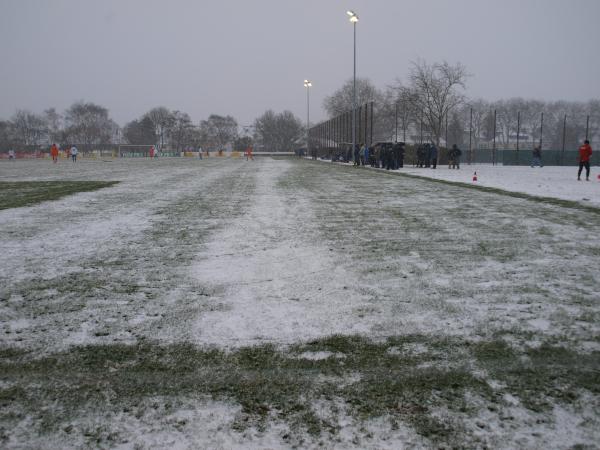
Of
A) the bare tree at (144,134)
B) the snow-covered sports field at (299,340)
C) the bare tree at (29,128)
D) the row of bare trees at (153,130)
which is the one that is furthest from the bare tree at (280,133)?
the snow-covered sports field at (299,340)

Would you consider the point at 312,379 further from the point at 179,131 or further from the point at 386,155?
the point at 179,131

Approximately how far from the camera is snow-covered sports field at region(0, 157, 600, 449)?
7.57 feet

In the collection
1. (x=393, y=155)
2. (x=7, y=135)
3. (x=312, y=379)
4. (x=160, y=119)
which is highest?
(x=160, y=119)

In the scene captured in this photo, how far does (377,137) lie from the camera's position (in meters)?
110

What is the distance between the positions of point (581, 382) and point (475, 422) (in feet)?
2.78

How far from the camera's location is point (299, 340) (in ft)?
11.0

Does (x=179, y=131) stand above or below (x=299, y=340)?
above

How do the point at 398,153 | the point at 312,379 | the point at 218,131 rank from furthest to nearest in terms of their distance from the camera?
the point at 218,131, the point at 398,153, the point at 312,379

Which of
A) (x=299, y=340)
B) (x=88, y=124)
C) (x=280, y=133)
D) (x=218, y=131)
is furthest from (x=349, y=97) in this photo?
(x=299, y=340)

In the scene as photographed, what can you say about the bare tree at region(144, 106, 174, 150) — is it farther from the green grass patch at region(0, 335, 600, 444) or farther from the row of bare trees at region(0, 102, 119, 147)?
the green grass patch at region(0, 335, 600, 444)

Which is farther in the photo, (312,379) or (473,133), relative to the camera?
(473,133)

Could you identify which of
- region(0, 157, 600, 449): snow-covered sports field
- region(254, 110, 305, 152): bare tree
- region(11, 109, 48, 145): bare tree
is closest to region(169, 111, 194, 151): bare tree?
region(254, 110, 305, 152): bare tree

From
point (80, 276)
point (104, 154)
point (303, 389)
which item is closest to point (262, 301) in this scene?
point (303, 389)

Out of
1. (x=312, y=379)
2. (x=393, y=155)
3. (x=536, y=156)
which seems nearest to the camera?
(x=312, y=379)
